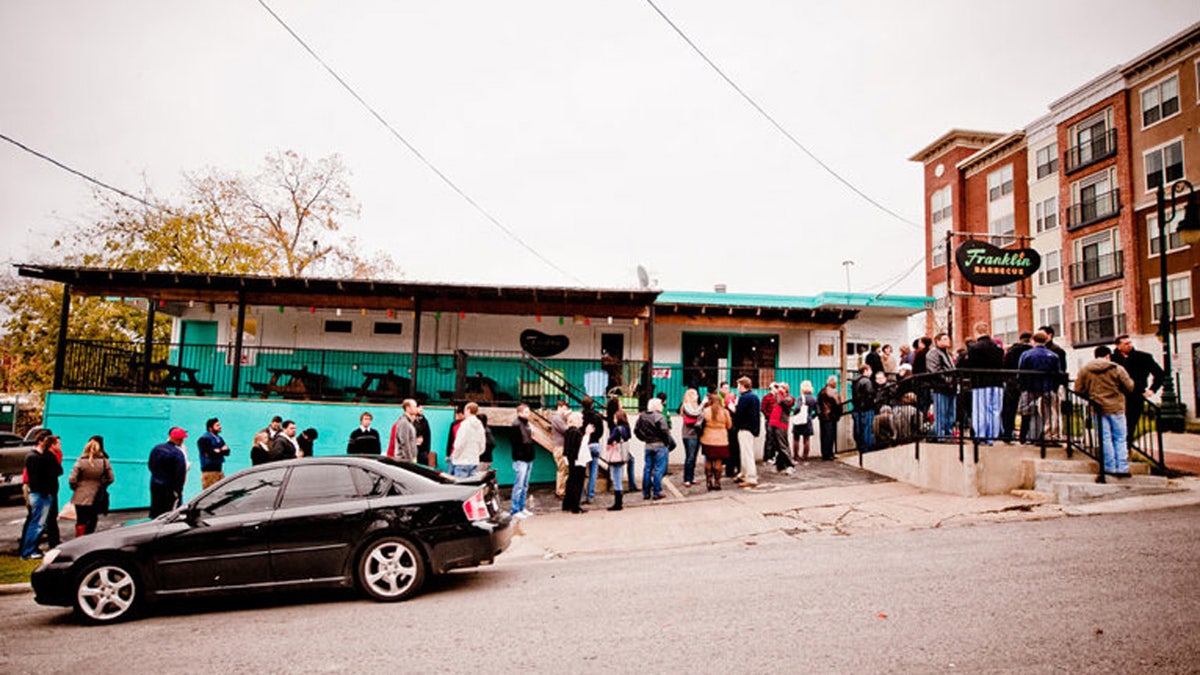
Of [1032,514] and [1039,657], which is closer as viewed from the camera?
[1039,657]

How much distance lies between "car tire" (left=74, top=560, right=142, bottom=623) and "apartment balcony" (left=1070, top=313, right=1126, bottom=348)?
34900 mm

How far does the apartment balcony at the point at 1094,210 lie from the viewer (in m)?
30.7

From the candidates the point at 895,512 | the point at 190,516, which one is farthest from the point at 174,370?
the point at 895,512

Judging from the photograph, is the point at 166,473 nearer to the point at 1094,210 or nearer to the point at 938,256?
the point at 1094,210

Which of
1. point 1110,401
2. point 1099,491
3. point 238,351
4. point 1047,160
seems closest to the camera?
point 1099,491

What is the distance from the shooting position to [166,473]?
32.8ft

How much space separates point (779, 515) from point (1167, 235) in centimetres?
2830

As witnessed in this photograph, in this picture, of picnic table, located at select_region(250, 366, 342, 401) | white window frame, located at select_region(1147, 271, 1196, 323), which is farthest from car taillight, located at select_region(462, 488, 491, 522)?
white window frame, located at select_region(1147, 271, 1196, 323)

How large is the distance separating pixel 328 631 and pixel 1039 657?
198 inches

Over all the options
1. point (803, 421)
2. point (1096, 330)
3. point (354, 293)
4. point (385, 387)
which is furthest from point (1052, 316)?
point (354, 293)

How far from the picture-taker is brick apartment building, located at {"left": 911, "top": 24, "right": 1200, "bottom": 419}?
27.4 meters

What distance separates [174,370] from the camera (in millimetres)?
15859

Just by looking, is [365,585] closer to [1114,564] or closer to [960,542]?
[960,542]

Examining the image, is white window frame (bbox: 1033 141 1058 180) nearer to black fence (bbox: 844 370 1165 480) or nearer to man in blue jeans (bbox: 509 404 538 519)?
black fence (bbox: 844 370 1165 480)
